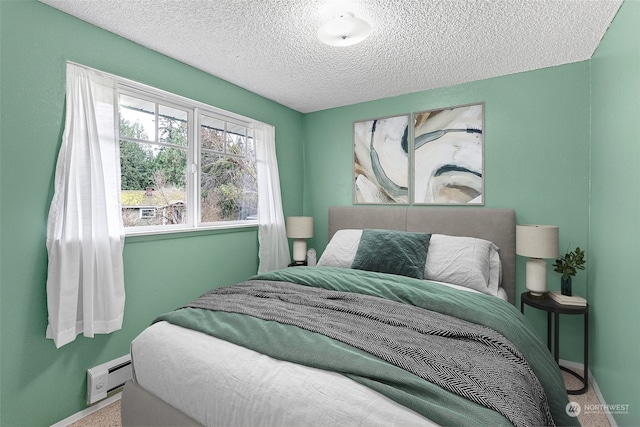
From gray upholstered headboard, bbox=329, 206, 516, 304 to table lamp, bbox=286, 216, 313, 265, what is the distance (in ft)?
1.01

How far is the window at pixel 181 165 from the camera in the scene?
2.33m

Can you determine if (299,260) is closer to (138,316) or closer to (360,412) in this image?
(138,316)

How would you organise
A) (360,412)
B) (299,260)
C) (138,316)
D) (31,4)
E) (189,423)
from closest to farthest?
(360,412) → (189,423) → (31,4) → (138,316) → (299,260)

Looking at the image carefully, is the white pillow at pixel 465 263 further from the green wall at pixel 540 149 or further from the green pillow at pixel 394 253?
the green wall at pixel 540 149

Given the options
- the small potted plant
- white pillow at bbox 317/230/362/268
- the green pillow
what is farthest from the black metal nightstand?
white pillow at bbox 317/230/362/268

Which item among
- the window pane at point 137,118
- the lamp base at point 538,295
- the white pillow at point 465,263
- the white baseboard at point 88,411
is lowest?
the white baseboard at point 88,411

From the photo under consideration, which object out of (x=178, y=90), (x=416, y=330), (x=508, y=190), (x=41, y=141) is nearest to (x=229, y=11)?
(x=178, y=90)

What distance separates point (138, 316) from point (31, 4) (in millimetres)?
2051

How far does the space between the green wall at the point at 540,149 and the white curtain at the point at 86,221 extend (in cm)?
277

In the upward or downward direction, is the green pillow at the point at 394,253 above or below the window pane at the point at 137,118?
below

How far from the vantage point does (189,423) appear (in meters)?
1.28

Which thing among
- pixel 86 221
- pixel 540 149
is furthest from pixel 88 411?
pixel 540 149

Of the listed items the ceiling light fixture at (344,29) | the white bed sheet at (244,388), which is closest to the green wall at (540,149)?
the ceiling light fixture at (344,29)

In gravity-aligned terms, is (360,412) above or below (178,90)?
below
